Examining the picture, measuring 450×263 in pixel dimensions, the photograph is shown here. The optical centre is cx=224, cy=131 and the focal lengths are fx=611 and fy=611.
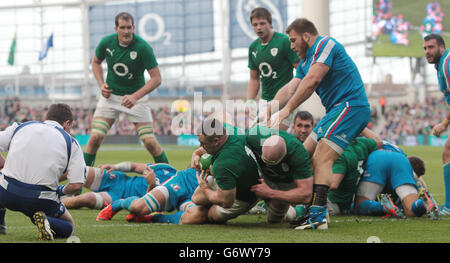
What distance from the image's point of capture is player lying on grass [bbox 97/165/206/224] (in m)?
6.28

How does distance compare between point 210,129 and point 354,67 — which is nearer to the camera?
point 210,129

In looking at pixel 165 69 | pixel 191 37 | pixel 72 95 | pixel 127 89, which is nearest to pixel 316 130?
pixel 127 89

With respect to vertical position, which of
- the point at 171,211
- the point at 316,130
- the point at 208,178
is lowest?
the point at 171,211

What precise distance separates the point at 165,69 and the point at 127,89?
170 ft

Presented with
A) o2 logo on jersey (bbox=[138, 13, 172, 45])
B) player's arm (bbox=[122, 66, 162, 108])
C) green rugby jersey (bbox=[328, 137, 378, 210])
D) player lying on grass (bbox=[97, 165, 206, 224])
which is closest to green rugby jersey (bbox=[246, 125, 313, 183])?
player lying on grass (bbox=[97, 165, 206, 224])

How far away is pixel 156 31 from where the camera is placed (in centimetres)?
4038

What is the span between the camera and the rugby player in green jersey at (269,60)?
28.3 ft

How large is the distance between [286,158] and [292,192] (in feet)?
1.13

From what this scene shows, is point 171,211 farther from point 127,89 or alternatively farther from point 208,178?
point 127,89

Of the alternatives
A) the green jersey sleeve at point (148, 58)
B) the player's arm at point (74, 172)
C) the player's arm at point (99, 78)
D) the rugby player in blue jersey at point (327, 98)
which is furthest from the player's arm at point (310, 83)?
the player's arm at point (99, 78)

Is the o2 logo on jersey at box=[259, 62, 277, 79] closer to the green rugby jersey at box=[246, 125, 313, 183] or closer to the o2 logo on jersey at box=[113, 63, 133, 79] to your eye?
the o2 logo on jersey at box=[113, 63, 133, 79]

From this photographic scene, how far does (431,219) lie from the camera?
653 cm

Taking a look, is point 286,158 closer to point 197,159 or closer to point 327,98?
point 327,98
